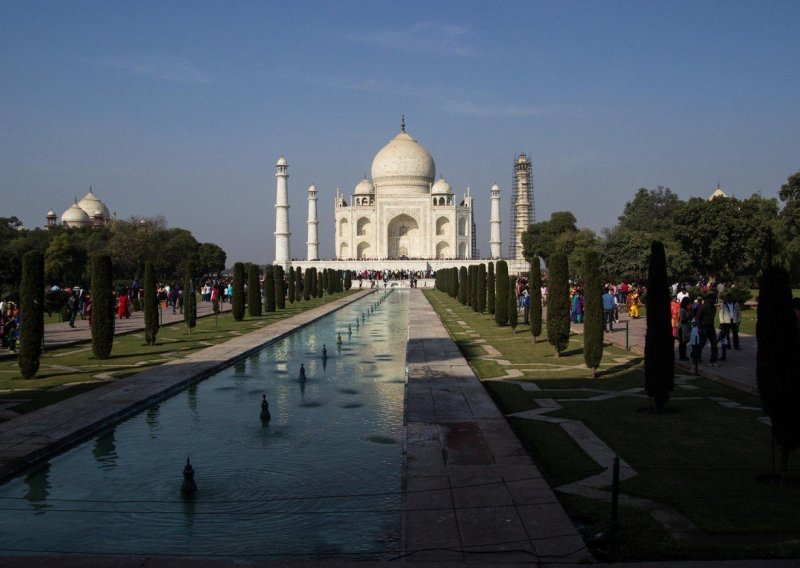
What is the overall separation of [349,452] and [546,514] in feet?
7.50

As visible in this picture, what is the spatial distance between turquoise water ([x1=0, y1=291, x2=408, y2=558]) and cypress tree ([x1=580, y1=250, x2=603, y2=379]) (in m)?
2.36

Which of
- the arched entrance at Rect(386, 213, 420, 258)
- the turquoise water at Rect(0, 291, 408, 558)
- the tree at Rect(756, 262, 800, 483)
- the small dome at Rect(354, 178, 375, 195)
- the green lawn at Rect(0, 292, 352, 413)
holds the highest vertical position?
the small dome at Rect(354, 178, 375, 195)

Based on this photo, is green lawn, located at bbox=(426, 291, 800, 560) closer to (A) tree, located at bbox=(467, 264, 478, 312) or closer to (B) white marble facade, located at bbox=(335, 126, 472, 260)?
(A) tree, located at bbox=(467, 264, 478, 312)

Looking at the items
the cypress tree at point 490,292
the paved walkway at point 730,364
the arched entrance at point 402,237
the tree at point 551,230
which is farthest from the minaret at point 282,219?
the paved walkway at point 730,364

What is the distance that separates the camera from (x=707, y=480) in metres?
5.08

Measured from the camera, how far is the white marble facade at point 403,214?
204 feet

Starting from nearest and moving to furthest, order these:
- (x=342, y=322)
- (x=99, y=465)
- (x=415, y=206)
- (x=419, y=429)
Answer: (x=99, y=465) → (x=419, y=429) → (x=342, y=322) → (x=415, y=206)

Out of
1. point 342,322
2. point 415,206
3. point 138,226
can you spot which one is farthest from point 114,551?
point 415,206

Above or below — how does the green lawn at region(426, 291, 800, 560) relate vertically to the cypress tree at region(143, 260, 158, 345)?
below

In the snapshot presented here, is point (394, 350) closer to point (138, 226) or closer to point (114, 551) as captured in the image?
point (114, 551)

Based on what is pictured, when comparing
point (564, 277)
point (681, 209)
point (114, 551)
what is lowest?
point (114, 551)

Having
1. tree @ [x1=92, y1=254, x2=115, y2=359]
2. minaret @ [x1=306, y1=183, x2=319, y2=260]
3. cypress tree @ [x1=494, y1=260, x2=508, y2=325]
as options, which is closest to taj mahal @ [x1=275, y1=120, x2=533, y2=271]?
minaret @ [x1=306, y1=183, x2=319, y2=260]

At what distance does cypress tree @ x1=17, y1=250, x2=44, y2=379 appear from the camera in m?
9.82

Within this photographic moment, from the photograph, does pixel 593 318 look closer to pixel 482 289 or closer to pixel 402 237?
pixel 482 289
